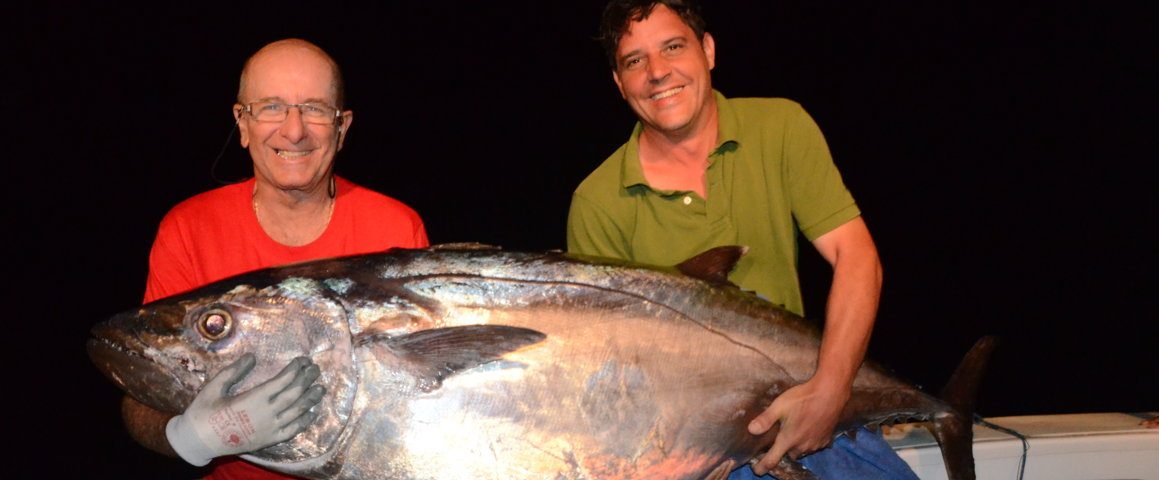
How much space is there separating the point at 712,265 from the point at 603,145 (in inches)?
453

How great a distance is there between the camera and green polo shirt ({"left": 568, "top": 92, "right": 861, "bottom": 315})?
8.76 ft

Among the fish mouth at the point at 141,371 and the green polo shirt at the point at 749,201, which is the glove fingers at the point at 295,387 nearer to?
the fish mouth at the point at 141,371

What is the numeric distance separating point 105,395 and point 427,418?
10.1 meters

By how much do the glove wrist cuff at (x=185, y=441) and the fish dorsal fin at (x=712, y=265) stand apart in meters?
1.24

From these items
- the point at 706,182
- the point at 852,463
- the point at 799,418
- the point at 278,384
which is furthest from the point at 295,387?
the point at 852,463

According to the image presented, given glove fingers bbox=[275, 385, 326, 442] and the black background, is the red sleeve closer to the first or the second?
glove fingers bbox=[275, 385, 326, 442]

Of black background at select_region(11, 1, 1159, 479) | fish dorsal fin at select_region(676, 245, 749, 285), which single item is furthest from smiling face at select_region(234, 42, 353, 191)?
black background at select_region(11, 1, 1159, 479)

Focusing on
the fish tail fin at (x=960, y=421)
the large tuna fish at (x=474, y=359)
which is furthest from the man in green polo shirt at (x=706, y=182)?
the large tuna fish at (x=474, y=359)

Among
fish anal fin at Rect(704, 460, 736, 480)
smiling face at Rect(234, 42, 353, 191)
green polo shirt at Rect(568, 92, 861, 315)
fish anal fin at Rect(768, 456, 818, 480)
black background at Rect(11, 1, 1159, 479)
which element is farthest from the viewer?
black background at Rect(11, 1, 1159, 479)

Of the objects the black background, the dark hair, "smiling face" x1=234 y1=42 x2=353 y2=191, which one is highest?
the dark hair

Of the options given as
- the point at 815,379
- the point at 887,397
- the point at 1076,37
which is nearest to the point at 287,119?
the point at 815,379

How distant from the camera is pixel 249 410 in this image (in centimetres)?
180

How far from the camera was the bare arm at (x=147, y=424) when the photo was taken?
2021mm

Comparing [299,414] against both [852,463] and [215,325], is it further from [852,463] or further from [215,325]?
[852,463]
